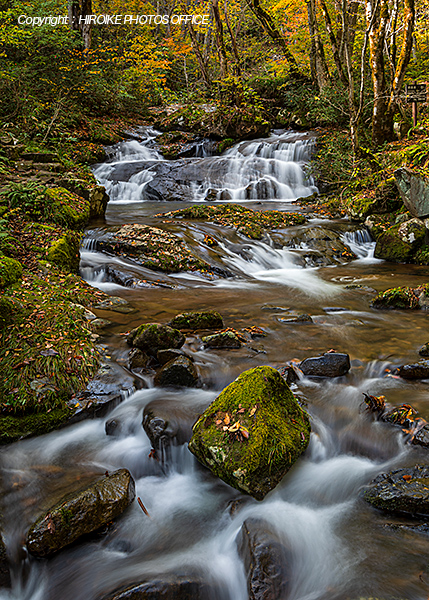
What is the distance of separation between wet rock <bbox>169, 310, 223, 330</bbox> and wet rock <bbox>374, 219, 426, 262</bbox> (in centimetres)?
596

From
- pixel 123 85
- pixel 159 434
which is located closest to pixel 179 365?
pixel 159 434

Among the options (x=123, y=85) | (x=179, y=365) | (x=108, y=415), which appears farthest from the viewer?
(x=123, y=85)

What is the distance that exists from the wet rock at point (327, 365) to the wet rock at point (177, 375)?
1.24 meters

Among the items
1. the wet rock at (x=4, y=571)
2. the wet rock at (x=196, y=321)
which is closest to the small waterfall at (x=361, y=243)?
the wet rock at (x=196, y=321)

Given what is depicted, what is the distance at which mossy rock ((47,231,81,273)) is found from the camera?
688cm

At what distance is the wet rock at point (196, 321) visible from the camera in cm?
533

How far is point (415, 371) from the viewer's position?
13.9 ft

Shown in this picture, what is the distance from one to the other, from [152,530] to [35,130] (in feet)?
49.5

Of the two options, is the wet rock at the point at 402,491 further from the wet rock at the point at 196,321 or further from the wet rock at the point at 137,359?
the wet rock at the point at 196,321

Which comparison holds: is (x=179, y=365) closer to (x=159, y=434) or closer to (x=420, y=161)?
(x=159, y=434)

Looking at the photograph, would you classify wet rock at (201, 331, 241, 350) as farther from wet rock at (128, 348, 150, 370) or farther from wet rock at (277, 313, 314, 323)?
wet rock at (277, 313, 314, 323)

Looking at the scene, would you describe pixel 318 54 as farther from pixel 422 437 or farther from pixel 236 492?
pixel 236 492

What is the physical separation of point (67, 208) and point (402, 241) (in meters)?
7.66

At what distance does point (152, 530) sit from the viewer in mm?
A: 2971
